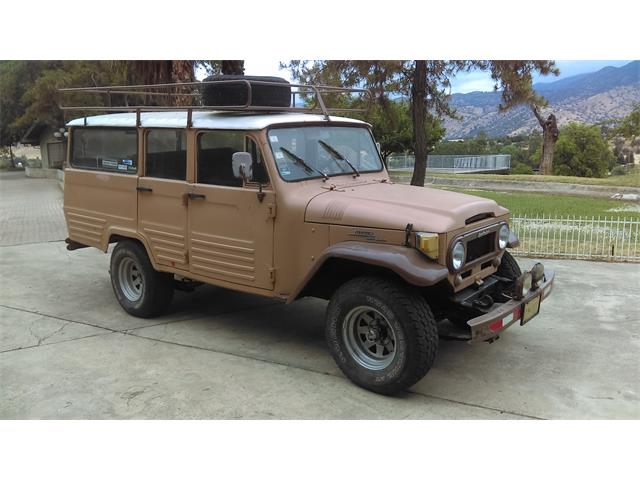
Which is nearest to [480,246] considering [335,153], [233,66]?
[335,153]

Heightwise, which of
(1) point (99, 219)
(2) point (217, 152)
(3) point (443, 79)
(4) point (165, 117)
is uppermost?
(3) point (443, 79)

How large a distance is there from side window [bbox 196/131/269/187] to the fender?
100 centimetres

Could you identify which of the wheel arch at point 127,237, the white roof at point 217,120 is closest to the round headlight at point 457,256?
the white roof at point 217,120

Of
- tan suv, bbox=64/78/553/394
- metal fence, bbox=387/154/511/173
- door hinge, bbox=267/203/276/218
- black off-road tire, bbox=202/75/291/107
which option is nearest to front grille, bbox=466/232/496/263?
tan suv, bbox=64/78/553/394

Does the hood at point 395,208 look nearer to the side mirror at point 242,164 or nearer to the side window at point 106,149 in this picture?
the side mirror at point 242,164

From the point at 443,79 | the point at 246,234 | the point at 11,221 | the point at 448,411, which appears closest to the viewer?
the point at 448,411

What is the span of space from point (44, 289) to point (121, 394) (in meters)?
3.75

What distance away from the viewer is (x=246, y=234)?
493 cm

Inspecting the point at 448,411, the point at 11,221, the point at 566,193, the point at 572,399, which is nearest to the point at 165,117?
the point at 448,411

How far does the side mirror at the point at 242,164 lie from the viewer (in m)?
4.57

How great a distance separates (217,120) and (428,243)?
2381mm

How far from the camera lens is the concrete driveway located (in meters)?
4.03

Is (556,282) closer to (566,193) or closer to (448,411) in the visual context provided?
(448,411)

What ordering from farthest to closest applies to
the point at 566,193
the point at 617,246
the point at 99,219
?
the point at 566,193
the point at 617,246
the point at 99,219
